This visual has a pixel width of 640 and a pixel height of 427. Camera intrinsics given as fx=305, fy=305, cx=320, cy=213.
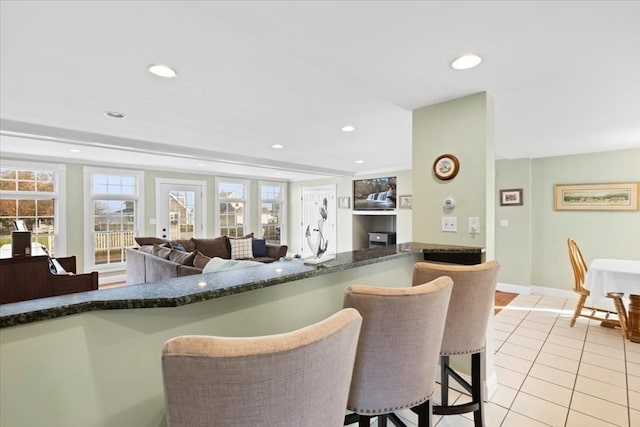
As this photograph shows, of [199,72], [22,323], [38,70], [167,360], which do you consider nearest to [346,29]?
[199,72]

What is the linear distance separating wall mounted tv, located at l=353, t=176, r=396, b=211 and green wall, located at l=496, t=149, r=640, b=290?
2.18 metres

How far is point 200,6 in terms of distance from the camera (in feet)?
4.35

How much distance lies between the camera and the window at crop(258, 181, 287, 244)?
26.9 ft

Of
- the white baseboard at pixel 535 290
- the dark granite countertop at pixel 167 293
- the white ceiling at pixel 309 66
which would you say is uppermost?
the white ceiling at pixel 309 66

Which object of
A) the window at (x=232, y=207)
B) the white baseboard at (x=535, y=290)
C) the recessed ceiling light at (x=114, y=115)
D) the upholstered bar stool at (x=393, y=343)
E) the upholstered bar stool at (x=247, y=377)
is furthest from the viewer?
the window at (x=232, y=207)

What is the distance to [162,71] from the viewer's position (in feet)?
6.44

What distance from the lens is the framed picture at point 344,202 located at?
293 inches

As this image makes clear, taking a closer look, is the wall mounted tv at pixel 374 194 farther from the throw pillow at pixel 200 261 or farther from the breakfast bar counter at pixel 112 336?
the breakfast bar counter at pixel 112 336

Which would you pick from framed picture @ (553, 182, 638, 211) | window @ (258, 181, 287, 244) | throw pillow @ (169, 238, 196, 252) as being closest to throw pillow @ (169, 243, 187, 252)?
throw pillow @ (169, 238, 196, 252)

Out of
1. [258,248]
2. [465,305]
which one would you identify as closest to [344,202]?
[258,248]

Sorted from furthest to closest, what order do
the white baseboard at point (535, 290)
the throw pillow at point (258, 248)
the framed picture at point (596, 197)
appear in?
the throw pillow at point (258, 248) < the white baseboard at point (535, 290) < the framed picture at point (596, 197)

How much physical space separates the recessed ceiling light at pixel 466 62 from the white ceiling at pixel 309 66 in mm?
Result: 58

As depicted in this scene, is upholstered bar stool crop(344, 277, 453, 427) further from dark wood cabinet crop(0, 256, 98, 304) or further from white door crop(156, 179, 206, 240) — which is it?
white door crop(156, 179, 206, 240)

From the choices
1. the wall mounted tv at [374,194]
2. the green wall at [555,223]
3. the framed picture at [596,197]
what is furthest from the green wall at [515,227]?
the wall mounted tv at [374,194]
